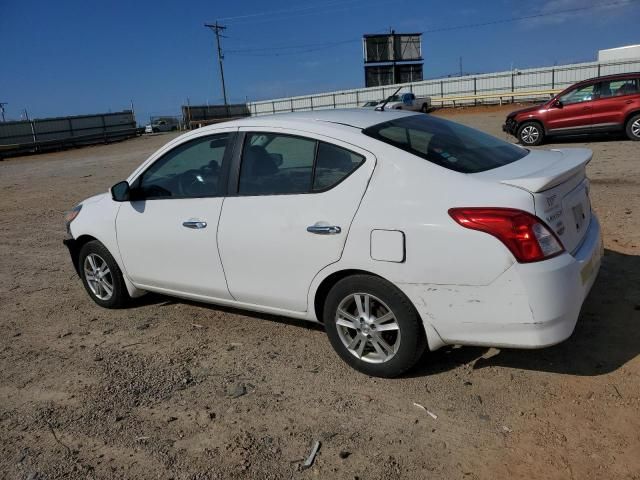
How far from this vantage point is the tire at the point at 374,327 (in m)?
3.33

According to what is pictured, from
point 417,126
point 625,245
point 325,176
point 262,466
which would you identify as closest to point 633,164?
point 625,245

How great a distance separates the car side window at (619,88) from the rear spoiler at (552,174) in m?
11.8

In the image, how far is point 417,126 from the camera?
3994 mm

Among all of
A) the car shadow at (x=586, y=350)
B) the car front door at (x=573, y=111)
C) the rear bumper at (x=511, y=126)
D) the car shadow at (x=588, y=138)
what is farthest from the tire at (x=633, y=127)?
the car shadow at (x=586, y=350)

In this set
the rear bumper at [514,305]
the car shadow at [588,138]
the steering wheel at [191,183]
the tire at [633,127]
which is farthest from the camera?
the car shadow at [588,138]

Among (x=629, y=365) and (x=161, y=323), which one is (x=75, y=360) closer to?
(x=161, y=323)

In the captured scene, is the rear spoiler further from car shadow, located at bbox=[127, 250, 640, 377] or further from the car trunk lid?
car shadow, located at bbox=[127, 250, 640, 377]

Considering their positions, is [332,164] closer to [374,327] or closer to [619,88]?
[374,327]

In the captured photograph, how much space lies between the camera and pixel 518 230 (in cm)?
293


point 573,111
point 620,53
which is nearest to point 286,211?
point 573,111

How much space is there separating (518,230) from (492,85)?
4243 cm

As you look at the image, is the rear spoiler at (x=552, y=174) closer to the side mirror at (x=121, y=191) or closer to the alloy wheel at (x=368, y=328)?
the alloy wheel at (x=368, y=328)

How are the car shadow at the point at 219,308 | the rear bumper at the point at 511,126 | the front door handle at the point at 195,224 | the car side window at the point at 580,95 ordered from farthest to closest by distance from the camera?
the rear bumper at the point at 511,126
the car side window at the point at 580,95
the car shadow at the point at 219,308
the front door handle at the point at 195,224

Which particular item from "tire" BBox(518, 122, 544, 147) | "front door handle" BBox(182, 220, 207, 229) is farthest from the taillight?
"tire" BBox(518, 122, 544, 147)
